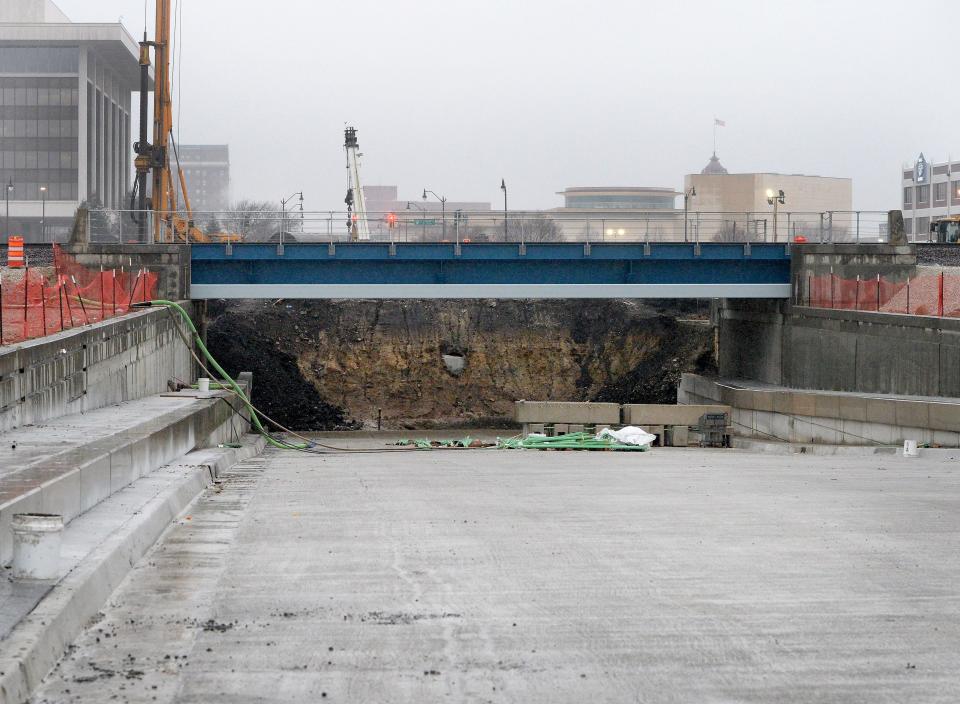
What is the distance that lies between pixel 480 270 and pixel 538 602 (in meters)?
35.9

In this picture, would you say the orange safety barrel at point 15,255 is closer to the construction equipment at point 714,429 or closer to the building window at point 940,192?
the construction equipment at point 714,429

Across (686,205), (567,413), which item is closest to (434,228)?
(567,413)

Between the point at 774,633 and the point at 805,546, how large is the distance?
122 inches

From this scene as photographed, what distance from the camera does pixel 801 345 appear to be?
140ft

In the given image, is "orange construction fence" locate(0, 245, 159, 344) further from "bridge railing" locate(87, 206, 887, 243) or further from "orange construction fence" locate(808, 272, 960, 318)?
"orange construction fence" locate(808, 272, 960, 318)

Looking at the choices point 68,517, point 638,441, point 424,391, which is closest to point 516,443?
point 638,441

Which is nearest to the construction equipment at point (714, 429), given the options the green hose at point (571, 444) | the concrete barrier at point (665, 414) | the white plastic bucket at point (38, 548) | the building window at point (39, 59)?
the concrete barrier at point (665, 414)

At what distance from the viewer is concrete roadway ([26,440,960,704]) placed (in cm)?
679

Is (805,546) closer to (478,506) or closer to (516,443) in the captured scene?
(478,506)

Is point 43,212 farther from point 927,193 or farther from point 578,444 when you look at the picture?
point 578,444

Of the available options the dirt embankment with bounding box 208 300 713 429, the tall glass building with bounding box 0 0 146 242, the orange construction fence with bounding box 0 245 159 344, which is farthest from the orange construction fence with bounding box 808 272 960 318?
the tall glass building with bounding box 0 0 146 242

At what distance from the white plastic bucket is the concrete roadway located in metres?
0.57

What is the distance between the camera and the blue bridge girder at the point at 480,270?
141 ft

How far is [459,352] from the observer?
237ft
